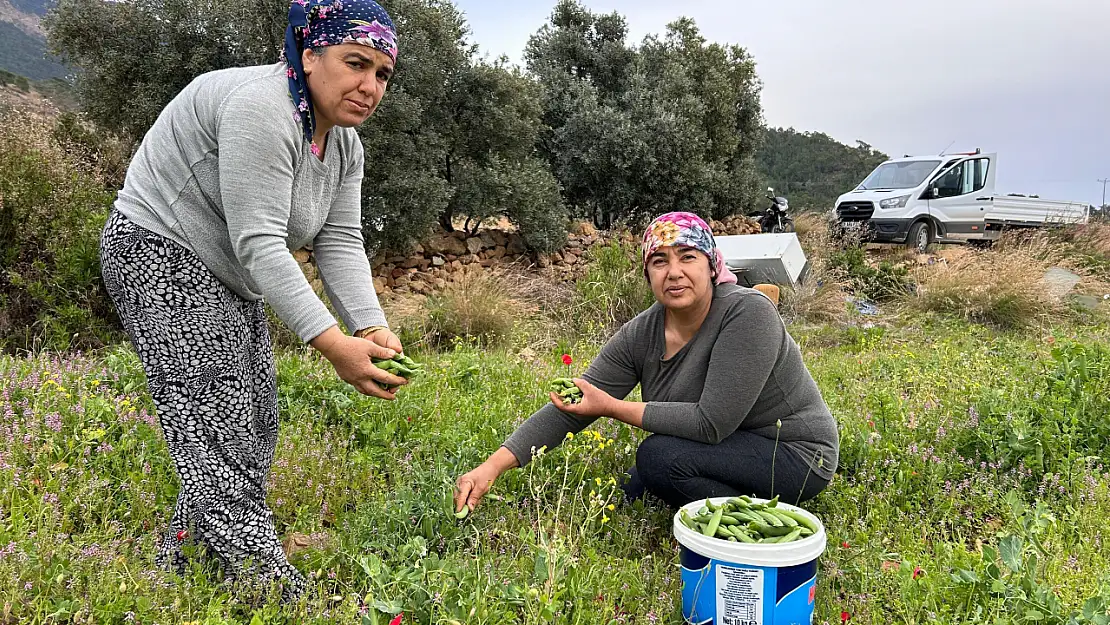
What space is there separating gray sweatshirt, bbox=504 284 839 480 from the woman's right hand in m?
0.86

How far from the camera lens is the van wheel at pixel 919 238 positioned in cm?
1499

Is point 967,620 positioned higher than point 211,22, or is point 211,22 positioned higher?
point 211,22

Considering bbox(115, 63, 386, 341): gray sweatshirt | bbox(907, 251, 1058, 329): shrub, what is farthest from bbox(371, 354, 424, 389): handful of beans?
bbox(907, 251, 1058, 329): shrub

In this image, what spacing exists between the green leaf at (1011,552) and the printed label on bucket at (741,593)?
2.23 ft

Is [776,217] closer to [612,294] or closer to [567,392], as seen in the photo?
[612,294]

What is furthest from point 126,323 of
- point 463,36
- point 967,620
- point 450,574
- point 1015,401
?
point 463,36

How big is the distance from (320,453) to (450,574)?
133cm

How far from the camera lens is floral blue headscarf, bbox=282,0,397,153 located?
2.03m

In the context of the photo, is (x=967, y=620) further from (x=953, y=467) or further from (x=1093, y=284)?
(x=1093, y=284)

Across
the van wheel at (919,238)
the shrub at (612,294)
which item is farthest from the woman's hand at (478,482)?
the van wheel at (919,238)

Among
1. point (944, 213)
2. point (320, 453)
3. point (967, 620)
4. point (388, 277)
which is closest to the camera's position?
point (967, 620)

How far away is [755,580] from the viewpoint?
221 cm

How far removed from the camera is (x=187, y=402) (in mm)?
2199

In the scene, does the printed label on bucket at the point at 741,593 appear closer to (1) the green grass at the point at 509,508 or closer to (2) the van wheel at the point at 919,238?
(1) the green grass at the point at 509,508
